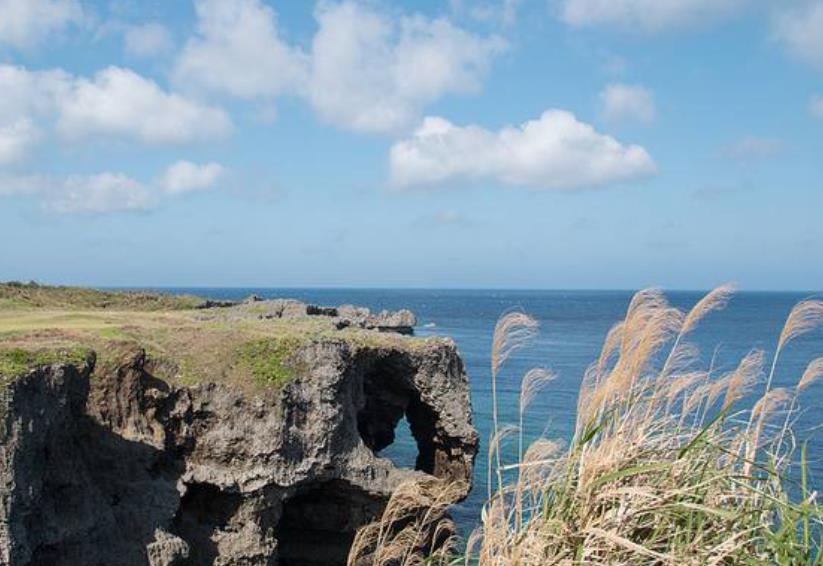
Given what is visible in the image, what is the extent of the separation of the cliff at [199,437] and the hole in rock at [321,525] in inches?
1.8

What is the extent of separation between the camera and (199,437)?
21.2 meters

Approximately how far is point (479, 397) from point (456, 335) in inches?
1921

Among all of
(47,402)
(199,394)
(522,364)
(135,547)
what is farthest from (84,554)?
(522,364)

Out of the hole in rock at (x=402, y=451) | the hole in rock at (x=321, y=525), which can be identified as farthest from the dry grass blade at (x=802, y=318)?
the hole in rock at (x=402, y=451)

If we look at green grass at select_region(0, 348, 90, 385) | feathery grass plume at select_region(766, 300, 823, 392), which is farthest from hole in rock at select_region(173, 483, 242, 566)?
feathery grass plume at select_region(766, 300, 823, 392)

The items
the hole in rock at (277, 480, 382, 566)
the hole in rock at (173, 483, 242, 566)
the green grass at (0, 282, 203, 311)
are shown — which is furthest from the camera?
the green grass at (0, 282, 203, 311)

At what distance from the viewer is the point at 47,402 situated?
16.9 meters

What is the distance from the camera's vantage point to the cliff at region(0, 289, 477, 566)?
675 inches

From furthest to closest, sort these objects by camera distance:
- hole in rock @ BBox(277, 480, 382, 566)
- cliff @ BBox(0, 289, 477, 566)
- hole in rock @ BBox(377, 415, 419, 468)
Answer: hole in rock @ BBox(377, 415, 419, 468), hole in rock @ BBox(277, 480, 382, 566), cliff @ BBox(0, 289, 477, 566)

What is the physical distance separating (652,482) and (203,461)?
16406mm

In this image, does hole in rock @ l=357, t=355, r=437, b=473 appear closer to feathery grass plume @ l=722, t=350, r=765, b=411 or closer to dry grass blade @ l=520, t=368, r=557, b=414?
dry grass blade @ l=520, t=368, r=557, b=414

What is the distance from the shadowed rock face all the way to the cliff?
1.4 inches

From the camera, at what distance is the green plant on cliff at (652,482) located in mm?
→ 6195

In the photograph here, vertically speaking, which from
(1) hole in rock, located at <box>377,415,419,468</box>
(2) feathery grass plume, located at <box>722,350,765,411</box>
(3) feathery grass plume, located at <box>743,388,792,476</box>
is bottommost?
(1) hole in rock, located at <box>377,415,419,468</box>
